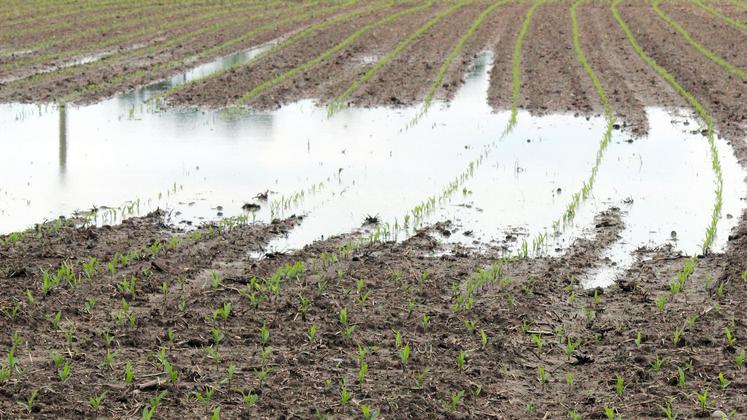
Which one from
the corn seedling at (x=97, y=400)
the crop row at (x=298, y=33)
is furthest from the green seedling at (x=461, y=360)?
the crop row at (x=298, y=33)

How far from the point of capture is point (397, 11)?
→ 37.7m

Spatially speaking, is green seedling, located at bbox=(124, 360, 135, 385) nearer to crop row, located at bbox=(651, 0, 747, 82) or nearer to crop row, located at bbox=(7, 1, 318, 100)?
crop row, located at bbox=(7, 1, 318, 100)

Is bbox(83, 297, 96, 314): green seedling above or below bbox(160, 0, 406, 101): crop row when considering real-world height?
above

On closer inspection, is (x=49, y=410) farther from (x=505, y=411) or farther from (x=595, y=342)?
(x=595, y=342)

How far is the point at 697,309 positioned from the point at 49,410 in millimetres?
4899

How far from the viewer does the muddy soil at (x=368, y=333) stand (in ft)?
20.4

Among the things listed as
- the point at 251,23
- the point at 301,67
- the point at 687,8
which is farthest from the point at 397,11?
the point at 301,67

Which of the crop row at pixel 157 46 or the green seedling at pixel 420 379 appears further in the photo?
the crop row at pixel 157 46

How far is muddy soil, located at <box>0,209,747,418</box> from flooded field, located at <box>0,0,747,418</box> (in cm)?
3

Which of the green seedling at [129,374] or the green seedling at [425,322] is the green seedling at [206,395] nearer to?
the green seedling at [129,374]

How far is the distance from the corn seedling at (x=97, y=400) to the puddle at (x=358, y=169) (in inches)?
158

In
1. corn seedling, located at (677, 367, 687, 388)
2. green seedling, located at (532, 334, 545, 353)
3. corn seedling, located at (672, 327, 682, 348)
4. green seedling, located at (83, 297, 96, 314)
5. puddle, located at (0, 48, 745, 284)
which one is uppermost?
corn seedling, located at (677, 367, 687, 388)

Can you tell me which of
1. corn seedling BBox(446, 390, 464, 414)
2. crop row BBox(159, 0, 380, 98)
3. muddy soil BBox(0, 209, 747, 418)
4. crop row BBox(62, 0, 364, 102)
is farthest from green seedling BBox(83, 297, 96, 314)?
crop row BBox(159, 0, 380, 98)

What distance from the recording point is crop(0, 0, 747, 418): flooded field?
21.3 ft
